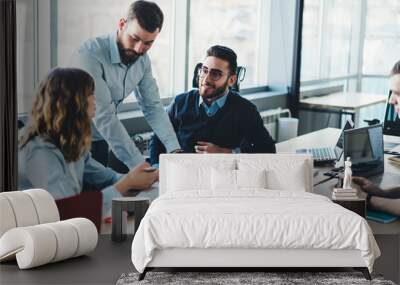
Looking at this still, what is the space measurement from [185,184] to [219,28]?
5.62 ft

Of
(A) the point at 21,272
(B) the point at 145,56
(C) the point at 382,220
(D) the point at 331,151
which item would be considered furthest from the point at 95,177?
(C) the point at 382,220

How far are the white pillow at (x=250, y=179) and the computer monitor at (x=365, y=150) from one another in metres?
1.23

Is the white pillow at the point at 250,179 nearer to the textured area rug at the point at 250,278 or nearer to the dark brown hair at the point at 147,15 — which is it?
the textured area rug at the point at 250,278

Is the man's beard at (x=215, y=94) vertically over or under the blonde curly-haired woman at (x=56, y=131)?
over

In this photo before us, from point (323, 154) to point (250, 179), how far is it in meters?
1.21

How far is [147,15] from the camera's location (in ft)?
23.8

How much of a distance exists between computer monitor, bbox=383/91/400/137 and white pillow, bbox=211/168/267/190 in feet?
5.37

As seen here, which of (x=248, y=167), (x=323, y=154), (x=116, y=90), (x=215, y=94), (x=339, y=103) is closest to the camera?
(x=248, y=167)

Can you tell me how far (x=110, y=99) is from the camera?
7266 mm

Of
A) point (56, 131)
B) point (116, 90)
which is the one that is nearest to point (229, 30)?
point (116, 90)

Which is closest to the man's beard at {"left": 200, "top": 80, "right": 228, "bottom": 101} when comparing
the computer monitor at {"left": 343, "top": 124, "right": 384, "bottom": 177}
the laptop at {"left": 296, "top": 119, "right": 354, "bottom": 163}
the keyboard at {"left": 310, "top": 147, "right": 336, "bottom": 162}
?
the laptop at {"left": 296, "top": 119, "right": 354, "bottom": 163}

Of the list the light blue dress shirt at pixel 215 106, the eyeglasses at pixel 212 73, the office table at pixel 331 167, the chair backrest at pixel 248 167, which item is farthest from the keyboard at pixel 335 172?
the eyeglasses at pixel 212 73

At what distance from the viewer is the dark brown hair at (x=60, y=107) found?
725cm

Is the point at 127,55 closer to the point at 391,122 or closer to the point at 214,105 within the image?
the point at 214,105
